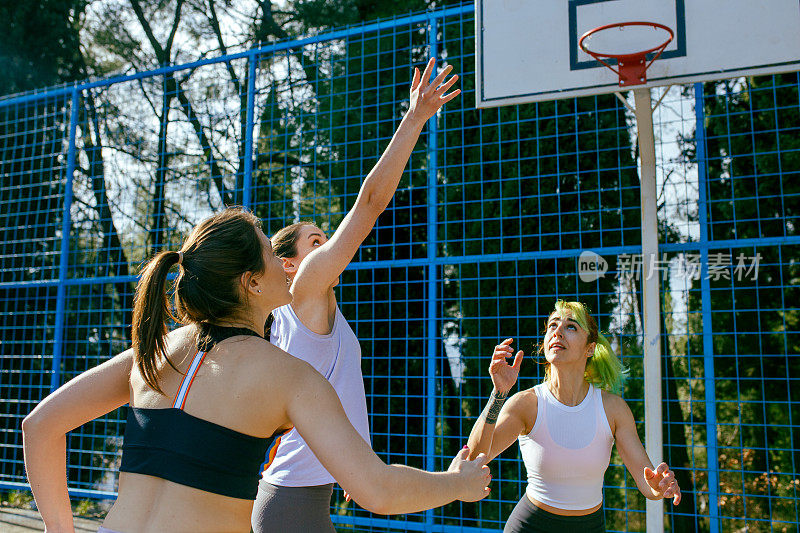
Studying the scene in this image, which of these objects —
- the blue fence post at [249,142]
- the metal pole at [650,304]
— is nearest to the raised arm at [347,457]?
the metal pole at [650,304]

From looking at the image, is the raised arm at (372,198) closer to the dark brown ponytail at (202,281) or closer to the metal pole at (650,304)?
the dark brown ponytail at (202,281)

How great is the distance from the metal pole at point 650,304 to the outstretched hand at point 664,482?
0.81m

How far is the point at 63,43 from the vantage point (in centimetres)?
986

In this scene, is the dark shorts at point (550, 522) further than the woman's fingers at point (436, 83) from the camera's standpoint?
Yes

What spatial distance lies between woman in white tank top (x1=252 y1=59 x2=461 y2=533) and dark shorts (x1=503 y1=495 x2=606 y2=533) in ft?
3.42

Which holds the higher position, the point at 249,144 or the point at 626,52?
the point at 626,52

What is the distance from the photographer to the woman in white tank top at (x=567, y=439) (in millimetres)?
2814

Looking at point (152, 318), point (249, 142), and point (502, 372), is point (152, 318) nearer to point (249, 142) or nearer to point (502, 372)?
point (502, 372)

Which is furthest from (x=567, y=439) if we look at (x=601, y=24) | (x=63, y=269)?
(x=63, y=269)

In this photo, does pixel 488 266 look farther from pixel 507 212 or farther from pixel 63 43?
pixel 63 43

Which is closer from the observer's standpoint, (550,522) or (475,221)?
(550,522)

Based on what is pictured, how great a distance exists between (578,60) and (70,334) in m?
6.55

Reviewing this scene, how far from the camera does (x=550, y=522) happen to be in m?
2.80

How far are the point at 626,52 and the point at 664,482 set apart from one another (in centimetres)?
240
